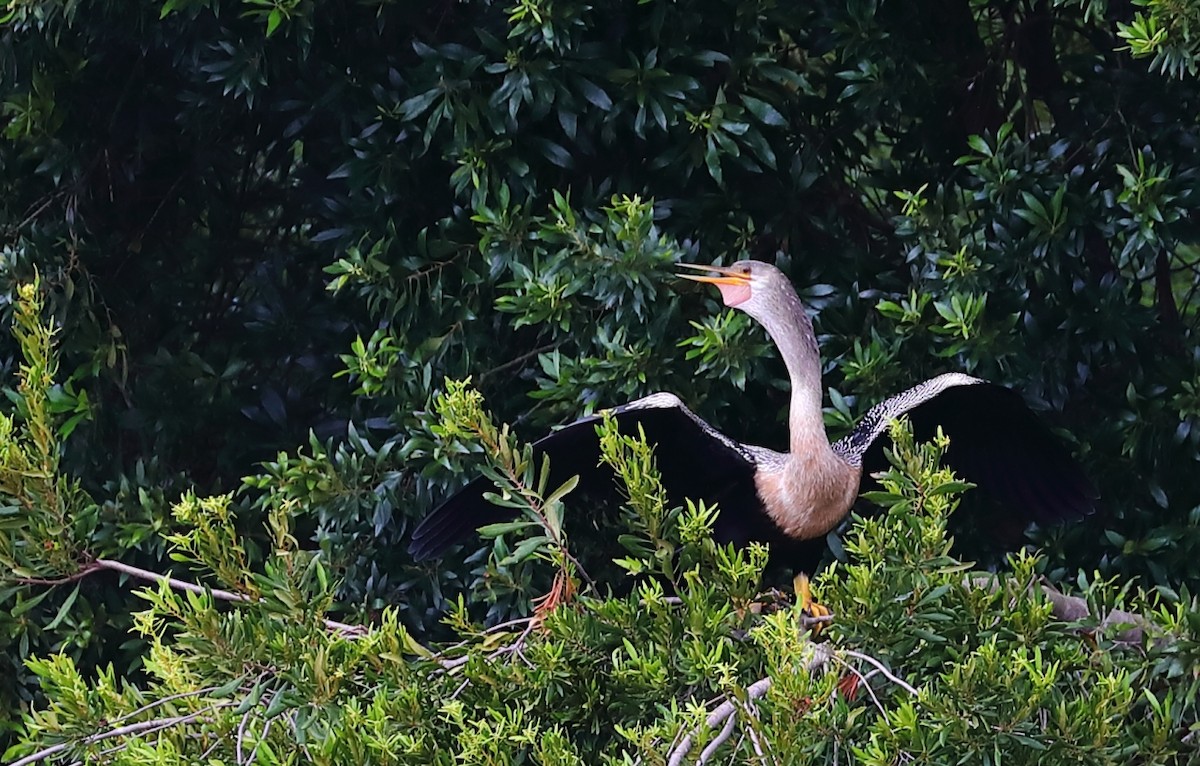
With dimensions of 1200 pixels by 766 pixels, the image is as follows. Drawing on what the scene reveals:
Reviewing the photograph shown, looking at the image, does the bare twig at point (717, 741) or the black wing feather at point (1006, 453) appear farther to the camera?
the black wing feather at point (1006, 453)

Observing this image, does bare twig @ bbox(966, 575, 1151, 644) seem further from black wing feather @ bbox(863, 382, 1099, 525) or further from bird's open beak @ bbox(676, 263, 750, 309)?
bird's open beak @ bbox(676, 263, 750, 309)

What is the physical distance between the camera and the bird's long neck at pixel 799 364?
3359mm

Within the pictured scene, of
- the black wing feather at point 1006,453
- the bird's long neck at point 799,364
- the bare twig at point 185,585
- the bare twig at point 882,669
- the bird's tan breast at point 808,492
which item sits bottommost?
the black wing feather at point 1006,453

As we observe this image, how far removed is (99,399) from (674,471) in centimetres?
Result: 175

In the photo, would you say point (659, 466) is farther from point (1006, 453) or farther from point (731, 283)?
point (1006, 453)

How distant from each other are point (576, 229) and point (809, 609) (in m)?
0.99

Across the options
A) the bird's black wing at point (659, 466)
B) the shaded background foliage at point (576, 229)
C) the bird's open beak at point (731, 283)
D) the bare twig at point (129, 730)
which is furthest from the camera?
the shaded background foliage at point (576, 229)

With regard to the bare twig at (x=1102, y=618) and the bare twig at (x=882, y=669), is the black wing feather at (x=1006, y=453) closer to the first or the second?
the bare twig at (x=1102, y=618)

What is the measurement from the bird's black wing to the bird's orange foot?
18cm

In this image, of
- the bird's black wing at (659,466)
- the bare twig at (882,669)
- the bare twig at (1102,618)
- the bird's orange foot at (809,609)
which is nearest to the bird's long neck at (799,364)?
the bird's black wing at (659,466)

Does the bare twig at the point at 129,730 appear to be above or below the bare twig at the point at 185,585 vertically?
below

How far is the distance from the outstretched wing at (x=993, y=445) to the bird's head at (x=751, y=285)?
35 centimetres

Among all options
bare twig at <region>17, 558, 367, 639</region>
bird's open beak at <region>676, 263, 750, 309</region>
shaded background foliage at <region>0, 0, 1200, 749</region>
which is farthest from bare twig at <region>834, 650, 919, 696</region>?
bird's open beak at <region>676, 263, 750, 309</region>

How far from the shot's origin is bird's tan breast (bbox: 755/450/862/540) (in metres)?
3.35
